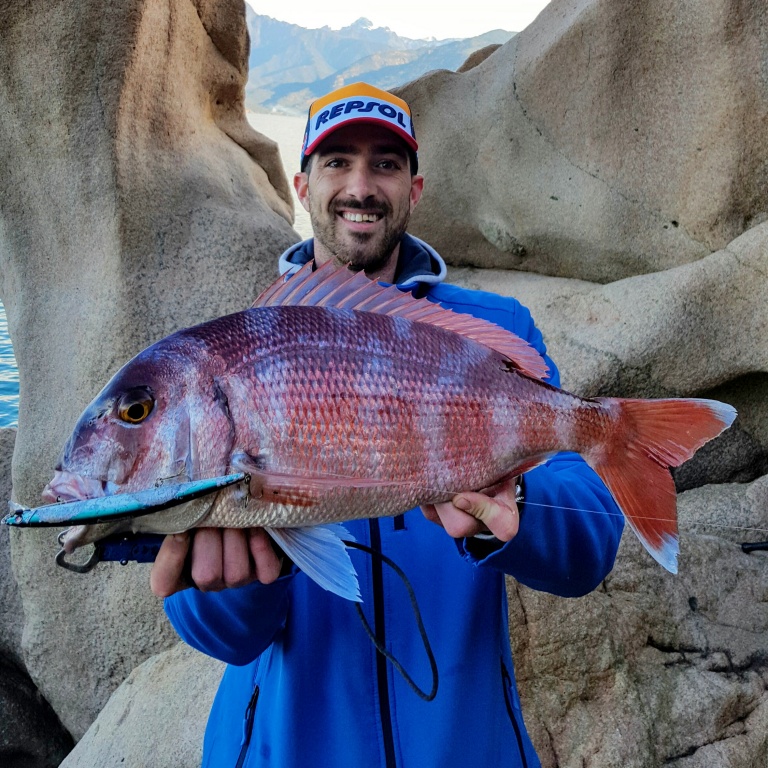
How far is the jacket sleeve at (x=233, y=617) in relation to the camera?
4.44 ft

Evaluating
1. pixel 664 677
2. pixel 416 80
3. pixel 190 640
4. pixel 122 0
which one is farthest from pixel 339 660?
pixel 416 80

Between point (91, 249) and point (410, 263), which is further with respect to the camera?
point (91, 249)

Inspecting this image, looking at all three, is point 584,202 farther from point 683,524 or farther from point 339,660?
point 339,660

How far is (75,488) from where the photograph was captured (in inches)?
41.9

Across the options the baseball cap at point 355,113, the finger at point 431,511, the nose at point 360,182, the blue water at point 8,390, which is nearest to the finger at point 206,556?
the finger at point 431,511

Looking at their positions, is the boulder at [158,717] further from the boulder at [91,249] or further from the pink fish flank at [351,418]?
the pink fish flank at [351,418]

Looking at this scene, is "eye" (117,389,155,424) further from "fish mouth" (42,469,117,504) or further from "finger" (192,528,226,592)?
"finger" (192,528,226,592)

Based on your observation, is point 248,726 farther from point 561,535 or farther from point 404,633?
point 561,535

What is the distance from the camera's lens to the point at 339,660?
1.52 m

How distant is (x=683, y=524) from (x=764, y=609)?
45 centimetres

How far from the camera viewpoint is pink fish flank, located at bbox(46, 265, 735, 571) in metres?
1.11

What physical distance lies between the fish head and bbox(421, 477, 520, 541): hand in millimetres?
455

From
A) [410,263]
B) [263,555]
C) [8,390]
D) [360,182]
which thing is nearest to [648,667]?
[410,263]

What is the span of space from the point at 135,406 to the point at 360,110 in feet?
4.63
